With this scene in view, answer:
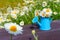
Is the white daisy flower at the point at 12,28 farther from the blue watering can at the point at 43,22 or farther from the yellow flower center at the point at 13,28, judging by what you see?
the blue watering can at the point at 43,22

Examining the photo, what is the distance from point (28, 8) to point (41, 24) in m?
1.20

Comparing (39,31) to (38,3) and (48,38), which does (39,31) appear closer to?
(48,38)

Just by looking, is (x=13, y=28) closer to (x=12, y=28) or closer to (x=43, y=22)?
(x=12, y=28)

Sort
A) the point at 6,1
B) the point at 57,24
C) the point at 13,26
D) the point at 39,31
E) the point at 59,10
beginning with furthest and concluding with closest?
the point at 6,1, the point at 59,10, the point at 57,24, the point at 39,31, the point at 13,26

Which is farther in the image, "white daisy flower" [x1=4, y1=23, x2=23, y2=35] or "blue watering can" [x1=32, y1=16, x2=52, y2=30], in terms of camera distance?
"blue watering can" [x1=32, y1=16, x2=52, y2=30]

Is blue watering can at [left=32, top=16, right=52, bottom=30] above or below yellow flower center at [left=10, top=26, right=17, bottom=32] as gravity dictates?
below

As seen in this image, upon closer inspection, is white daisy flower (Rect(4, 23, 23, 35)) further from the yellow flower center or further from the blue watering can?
the blue watering can

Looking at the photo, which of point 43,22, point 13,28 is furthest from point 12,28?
point 43,22

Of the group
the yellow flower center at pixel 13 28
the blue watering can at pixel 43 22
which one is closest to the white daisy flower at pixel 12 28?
the yellow flower center at pixel 13 28

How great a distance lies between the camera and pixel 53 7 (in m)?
3.43

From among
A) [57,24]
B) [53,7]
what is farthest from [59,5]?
[57,24]

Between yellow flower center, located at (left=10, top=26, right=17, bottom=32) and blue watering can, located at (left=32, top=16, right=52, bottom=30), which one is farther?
blue watering can, located at (left=32, top=16, right=52, bottom=30)

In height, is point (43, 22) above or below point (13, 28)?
below

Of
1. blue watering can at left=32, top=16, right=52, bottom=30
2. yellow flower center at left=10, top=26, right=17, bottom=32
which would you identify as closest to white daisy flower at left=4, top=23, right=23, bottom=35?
yellow flower center at left=10, top=26, right=17, bottom=32
